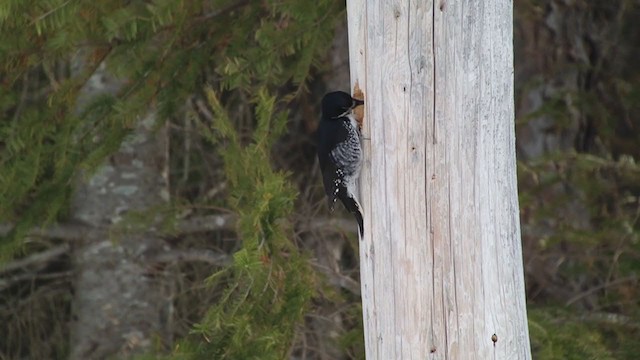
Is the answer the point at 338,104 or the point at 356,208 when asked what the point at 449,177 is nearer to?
the point at 356,208

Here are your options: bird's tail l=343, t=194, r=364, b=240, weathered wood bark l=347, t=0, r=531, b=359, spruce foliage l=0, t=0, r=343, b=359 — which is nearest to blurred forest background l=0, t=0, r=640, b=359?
spruce foliage l=0, t=0, r=343, b=359

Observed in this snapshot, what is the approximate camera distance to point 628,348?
461 cm

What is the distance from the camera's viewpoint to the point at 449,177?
3.09 m

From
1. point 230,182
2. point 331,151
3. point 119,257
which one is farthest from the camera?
point 119,257

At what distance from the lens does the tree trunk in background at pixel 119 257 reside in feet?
20.3

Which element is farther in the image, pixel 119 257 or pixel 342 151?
pixel 119 257

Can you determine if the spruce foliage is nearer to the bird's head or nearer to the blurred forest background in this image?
the blurred forest background

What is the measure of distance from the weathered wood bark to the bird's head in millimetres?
213

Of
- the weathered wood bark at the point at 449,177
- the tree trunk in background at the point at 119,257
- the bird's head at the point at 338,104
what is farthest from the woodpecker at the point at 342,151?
the tree trunk in background at the point at 119,257

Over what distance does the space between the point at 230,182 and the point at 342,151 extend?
1511 millimetres

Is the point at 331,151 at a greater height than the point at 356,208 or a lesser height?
greater

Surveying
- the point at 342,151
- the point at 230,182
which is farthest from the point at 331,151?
the point at 230,182

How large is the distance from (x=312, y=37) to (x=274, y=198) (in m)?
1.07

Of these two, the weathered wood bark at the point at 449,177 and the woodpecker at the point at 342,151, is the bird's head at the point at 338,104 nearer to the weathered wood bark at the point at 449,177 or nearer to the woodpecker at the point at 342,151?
the woodpecker at the point at 342,151
